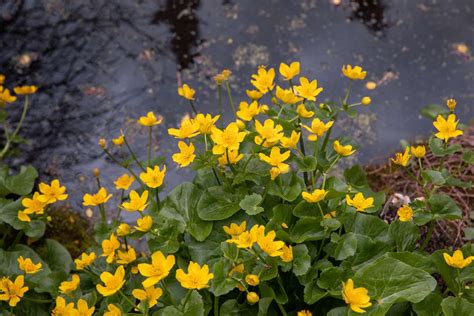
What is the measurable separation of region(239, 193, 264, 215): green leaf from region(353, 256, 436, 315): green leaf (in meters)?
0.32

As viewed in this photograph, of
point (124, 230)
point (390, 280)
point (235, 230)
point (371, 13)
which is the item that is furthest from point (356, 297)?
point (371, 13)

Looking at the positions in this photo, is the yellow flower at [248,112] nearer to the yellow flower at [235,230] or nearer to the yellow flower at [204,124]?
the yellow flower at [204,124]

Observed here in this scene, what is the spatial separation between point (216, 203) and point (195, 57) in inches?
72.8

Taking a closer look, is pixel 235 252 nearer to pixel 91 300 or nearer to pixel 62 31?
pixel 91 300

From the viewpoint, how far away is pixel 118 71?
138 inches

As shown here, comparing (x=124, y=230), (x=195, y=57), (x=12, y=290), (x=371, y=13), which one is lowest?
(x=195, y=57)

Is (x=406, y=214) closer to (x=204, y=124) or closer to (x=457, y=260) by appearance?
(x=457, y=260)

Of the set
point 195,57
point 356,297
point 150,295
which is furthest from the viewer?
point 195,57

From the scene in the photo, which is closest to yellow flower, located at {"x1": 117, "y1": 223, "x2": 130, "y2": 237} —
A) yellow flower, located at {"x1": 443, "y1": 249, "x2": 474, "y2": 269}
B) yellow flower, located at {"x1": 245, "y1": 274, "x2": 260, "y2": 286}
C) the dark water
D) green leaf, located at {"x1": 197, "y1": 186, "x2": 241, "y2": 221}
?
green leaf, located at {"x1": 197, "y1": 186, "x2": 241, "y2": 221}

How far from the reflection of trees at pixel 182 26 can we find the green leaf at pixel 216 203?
1779 mm

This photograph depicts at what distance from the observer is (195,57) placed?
11.6 feet

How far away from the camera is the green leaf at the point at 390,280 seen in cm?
156

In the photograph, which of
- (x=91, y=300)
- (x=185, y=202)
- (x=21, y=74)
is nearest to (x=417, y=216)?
(x=185, y=202)

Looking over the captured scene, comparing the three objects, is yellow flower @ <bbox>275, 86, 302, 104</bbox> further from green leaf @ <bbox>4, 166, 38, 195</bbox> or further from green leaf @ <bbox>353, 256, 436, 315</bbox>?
green leaf @ <bbox>4, 166, 38, 195</bbox>
